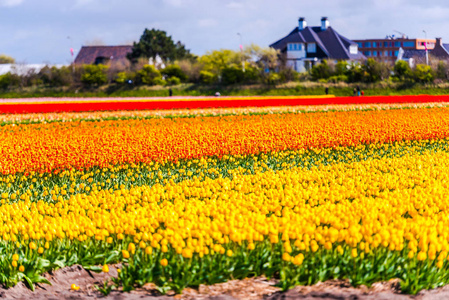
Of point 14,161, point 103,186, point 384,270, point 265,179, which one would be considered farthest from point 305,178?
point 14,161

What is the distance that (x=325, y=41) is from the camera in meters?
80.2

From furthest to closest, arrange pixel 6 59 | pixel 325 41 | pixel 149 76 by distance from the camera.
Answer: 1. pixel 6 59
2. pixel 325 41
3. pixel 149 76

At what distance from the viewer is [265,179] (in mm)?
9531

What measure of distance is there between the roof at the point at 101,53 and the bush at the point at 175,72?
2684 centimetres

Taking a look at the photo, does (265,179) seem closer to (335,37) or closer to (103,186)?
(103,186)

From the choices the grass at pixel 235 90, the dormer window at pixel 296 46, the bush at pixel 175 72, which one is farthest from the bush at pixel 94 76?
the dormer window at pixel 296 46

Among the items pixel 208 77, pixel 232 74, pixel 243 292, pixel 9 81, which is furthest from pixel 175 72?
pixel 243 292

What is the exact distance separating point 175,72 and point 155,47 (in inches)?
591

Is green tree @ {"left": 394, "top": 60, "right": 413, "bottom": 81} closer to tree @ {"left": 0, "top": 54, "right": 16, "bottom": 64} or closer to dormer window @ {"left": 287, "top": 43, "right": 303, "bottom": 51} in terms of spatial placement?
dormer window @ {"left": 287, "top": 43, "right": 303, "bottom": 51}

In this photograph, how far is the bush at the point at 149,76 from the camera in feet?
196

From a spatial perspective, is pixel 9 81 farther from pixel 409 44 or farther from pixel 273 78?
pixel 409 44

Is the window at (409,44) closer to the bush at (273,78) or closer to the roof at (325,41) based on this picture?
the roof at (325,41)

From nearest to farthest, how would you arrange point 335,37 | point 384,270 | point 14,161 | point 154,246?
point 384,270 → point 154,246 → point 14,161 → point 335,37

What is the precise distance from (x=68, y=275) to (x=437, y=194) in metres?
4.98
